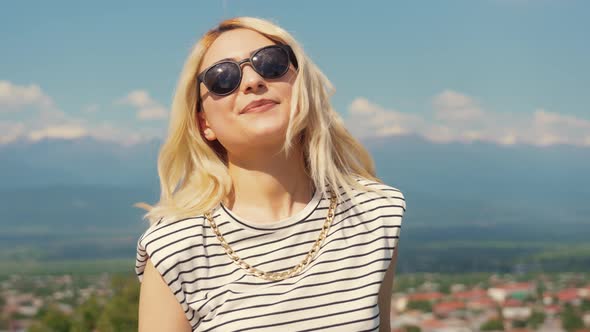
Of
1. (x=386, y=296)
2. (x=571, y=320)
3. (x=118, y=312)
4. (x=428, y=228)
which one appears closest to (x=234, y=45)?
(x=386, y=296)

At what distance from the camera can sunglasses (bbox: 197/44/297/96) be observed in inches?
72.4

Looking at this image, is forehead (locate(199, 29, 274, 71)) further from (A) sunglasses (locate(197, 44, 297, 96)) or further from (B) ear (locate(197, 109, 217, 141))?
(B) ear (locate(197, 109, 217, 141))

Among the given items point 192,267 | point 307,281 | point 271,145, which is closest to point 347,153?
point 271,145

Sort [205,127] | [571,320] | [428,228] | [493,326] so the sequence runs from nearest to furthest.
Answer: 1. [205,127]
2. [571,320]
3. [493,326]
4. [428,228]

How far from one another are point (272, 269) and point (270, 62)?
21.1 inches

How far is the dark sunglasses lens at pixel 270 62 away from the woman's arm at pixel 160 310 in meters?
0.57

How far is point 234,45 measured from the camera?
6.20 feet

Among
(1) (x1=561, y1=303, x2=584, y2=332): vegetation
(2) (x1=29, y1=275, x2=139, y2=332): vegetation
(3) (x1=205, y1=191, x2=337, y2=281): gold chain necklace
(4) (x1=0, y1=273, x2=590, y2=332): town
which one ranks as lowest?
(3) (x1=205, y1=191, x2=337, y2=281): gold chain necklace

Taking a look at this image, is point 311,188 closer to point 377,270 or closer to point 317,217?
point 317,217

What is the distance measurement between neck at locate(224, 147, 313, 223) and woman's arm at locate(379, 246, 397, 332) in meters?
0.31

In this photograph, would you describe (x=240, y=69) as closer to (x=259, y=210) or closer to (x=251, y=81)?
(x=251, y=81)

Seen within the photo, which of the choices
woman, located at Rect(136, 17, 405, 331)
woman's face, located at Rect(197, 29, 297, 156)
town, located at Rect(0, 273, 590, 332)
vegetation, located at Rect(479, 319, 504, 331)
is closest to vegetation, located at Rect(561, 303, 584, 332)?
town, located at Rect(0, 273, 590, 332)

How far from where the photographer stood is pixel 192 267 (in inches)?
68.7

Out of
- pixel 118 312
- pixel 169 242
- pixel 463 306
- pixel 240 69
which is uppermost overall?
pixel 463 306
